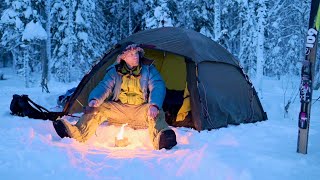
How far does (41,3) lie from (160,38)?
14.1 m

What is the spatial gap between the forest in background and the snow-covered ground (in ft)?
35.0

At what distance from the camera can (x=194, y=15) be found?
→ 20.7 metres

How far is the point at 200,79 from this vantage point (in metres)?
6.13

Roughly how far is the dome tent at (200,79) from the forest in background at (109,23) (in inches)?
324

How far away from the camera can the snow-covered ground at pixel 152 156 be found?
3.40 metres

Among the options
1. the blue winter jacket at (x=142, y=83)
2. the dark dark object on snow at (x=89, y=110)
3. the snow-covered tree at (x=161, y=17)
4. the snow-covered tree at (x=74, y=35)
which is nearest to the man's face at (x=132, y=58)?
the blue winter jacket at (x=142, y=83)

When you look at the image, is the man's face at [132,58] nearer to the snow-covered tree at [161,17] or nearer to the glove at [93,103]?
the glove at [93,103]

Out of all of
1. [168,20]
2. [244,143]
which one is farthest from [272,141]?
[168,20]

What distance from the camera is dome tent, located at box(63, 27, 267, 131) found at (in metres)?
6.09

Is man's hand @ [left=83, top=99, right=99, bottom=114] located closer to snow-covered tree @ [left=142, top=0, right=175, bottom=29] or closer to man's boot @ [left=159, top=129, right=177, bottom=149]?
man's boot @ [left=159, top=129, right=177, bottom=149]

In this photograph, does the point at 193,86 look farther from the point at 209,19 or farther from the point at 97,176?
the point at 209,19

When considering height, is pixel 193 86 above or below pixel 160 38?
below

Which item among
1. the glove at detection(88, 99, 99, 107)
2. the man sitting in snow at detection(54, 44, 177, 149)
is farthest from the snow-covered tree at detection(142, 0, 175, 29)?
the glove at detection(88, 99, 99, 107)

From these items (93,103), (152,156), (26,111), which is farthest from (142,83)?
(26,111)
